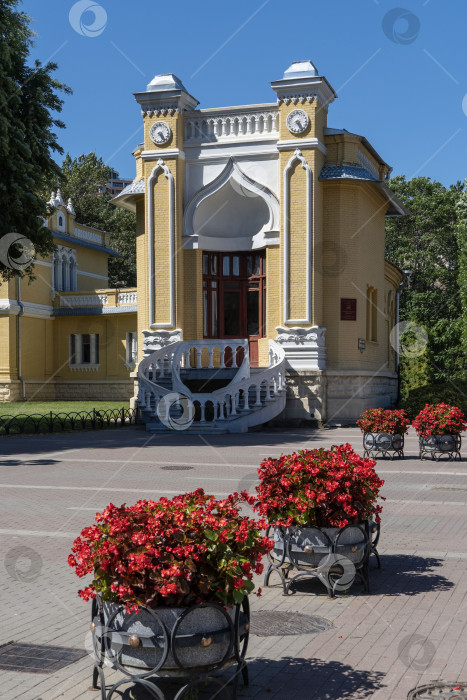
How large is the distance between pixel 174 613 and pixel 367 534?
3200mm

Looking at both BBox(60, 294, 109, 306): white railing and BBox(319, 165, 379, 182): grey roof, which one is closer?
BBox(319, 165, 379, 182): grey roof

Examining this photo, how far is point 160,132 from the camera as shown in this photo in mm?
29609

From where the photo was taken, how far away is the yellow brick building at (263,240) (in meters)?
28.1

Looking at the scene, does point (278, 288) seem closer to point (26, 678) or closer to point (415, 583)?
point (415, 583)

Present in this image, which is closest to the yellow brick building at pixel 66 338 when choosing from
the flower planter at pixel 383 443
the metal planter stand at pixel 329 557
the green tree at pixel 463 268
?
the green tree at pixel 463 268

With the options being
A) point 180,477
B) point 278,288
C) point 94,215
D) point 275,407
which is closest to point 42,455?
point 180,477

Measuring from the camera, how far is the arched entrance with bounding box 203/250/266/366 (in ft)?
101

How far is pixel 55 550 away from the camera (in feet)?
28.7

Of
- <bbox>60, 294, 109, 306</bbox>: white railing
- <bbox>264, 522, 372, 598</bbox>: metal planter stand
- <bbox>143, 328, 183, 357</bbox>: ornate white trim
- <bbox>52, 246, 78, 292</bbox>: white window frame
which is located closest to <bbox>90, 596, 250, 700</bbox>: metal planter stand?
<bbox>264, 522, 372, 598</bbox>: metal planter stand

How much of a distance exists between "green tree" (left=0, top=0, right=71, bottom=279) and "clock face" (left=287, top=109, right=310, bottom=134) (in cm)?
770

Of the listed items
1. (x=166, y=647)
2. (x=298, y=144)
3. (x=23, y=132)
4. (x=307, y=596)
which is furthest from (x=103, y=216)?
(x=166, y=647)

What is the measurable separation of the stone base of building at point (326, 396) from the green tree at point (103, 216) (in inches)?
1541

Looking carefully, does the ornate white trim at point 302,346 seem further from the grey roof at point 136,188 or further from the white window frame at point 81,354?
the white window frame at point 81,354

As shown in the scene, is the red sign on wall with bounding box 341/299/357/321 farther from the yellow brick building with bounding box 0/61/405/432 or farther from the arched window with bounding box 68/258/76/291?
the arched window with bounding box 68/258/76/291
